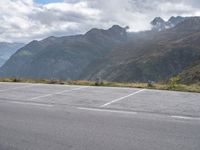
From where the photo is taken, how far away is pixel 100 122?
8.93 metres

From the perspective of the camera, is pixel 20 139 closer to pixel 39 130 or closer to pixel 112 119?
pixel 39 130

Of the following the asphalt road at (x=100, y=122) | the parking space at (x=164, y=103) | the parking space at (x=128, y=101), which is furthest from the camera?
the parking space at (x=128, y=101)

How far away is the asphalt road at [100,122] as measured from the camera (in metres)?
6.86

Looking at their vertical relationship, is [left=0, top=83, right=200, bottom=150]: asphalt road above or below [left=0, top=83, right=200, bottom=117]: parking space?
below

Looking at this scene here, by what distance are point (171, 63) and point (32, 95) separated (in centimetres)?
18854

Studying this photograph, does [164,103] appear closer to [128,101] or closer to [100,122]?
[128,101]

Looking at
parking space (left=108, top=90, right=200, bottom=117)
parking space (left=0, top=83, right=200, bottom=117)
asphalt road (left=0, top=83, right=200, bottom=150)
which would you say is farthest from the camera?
parking space (left=0, top=83, right=200, bottom=117)

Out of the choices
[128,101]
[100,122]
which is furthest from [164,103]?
[100,122]

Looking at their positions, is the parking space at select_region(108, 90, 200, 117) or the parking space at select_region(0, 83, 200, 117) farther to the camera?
the parking space at select_region(0, 83, 200, 117)

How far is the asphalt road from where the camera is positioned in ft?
22.5

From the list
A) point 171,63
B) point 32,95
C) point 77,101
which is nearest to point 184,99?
point 77,101

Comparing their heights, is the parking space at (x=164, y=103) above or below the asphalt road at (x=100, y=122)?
above

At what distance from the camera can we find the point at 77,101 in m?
12.9

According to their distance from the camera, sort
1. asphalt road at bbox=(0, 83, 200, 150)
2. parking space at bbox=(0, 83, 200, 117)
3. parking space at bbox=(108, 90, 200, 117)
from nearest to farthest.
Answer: asphalt road at bbox=(0, 83, 200, 150) → parking space at bbox=(108, 90, 200, 117) → parking space at bbox=(0, 83, 200, 117)
